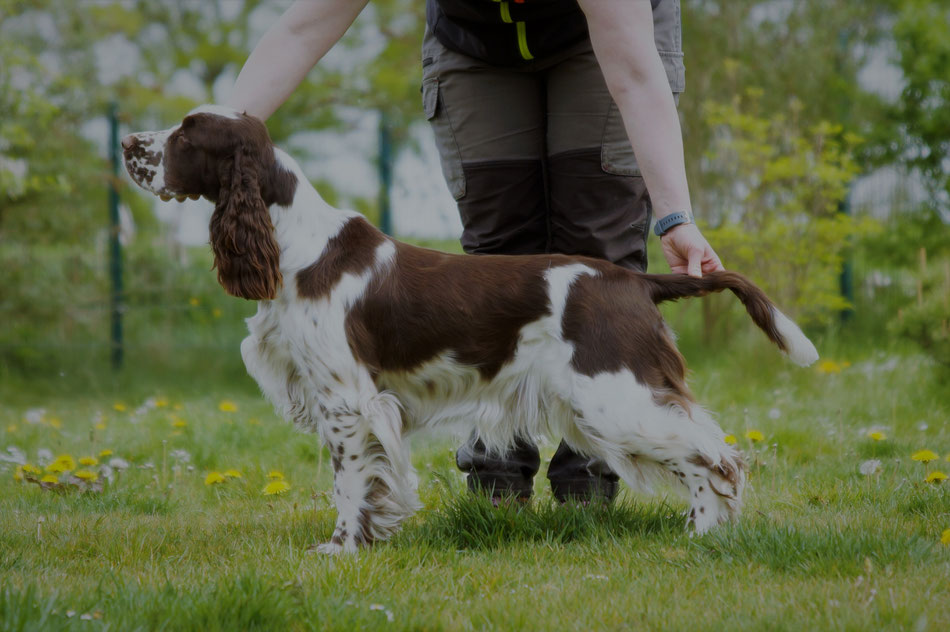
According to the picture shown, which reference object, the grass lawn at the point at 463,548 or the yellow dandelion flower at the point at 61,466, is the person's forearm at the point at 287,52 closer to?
the grass lawn at the point at 463,548

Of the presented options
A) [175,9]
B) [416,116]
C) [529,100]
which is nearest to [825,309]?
[416,116]

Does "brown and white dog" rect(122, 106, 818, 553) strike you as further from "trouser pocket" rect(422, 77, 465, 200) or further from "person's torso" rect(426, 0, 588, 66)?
A: "person's torso" rect(426, 0, 588, 66)

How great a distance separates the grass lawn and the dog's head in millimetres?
828

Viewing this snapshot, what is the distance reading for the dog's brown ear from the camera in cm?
290

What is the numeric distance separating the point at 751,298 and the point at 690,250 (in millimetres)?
240

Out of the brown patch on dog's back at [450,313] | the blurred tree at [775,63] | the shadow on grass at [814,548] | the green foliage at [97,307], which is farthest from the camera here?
the blurred tree at [775,63]

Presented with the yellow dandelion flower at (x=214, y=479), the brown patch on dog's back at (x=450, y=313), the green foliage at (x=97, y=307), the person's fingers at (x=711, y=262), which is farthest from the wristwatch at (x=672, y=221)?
the green foliage at (x=97, y=307)

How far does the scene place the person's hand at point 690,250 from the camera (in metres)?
2.96

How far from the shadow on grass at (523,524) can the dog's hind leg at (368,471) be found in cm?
10

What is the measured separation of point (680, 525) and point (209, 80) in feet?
59.2

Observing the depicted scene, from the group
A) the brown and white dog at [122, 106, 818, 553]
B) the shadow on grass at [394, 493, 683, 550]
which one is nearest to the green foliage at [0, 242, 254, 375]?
the brown and white dog at [122, 106, 818, 553]

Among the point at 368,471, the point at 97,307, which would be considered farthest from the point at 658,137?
the point at 97,307

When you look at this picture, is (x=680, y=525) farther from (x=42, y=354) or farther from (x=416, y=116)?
(x=416, y=116)

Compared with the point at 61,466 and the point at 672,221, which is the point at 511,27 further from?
the point at 61,466
